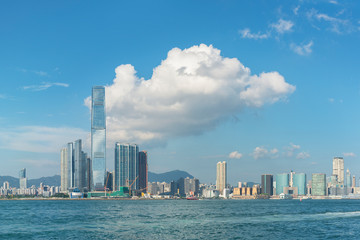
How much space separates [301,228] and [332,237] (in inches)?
633

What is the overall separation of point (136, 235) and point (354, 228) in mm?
56675

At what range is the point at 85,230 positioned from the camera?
91.5 metres

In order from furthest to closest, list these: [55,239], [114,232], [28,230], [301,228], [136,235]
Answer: [301,228], [28,230], [114,232], [136,235], [55,239]

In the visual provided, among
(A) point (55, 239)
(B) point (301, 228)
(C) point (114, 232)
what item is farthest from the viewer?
(B) point (301, 228)

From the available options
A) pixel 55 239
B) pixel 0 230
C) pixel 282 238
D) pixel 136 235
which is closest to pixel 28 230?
pixel 0 230

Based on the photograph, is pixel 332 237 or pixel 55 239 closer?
pixel 55 239

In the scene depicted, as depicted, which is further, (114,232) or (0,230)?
(0,230)

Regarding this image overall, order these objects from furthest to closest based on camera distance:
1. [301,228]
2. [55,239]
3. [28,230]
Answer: [301,228] < [28,230] < [55,239]

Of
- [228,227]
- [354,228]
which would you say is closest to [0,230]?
[228,227]

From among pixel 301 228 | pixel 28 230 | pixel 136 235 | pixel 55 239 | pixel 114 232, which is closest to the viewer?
pixel 55 239

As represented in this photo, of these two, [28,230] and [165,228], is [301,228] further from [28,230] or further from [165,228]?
[28,230]

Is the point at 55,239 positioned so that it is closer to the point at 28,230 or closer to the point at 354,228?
the point at 28,230

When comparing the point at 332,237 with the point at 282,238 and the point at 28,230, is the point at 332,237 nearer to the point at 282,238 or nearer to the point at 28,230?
Answer: the point at 282,238

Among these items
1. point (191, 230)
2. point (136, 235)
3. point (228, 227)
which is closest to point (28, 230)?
point (136, 235)
